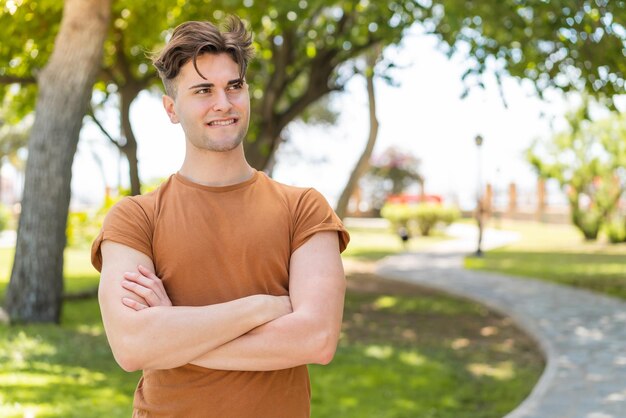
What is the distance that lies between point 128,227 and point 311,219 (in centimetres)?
54

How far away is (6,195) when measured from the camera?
62.4m

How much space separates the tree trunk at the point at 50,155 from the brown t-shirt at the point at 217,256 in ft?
27.7

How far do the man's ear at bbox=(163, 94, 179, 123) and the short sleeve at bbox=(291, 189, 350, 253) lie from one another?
471 mm

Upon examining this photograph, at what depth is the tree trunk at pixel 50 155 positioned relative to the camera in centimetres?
1035

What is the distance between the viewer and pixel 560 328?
11.2m

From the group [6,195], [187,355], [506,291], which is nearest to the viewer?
[187,355]

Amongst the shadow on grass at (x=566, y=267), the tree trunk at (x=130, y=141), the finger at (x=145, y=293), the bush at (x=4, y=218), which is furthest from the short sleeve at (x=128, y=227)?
the bush at (x=4, y=218)

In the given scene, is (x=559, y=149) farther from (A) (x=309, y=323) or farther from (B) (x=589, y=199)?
(A) (x=309, y=323)

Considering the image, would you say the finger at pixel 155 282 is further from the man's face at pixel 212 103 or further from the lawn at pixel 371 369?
the lawn at pixel 371 369

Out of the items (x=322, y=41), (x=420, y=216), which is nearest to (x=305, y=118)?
(x=322, y=41)

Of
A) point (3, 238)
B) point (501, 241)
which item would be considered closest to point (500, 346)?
point (501, 241)

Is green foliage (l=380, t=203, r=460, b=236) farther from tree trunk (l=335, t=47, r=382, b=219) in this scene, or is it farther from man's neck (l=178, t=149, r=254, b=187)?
man's neck (l=178, t=149, r=254, b=187)

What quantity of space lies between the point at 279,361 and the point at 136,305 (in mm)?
434

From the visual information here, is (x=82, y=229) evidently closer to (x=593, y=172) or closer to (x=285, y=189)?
(x=593, y=172)
